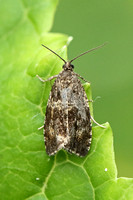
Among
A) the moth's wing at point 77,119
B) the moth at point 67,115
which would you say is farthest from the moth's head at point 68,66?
the moth's wing at point 77,119

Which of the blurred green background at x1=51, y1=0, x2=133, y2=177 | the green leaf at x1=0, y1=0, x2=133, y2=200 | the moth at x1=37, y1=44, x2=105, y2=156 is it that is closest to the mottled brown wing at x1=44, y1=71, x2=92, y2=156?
the moth at x1=37, y1=44, x2=105, y2=156

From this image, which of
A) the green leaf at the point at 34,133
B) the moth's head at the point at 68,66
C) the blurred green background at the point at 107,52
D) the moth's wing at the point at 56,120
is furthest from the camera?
the blurred green background at the point at 107,52

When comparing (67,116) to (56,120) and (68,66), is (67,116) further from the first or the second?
(68,66)

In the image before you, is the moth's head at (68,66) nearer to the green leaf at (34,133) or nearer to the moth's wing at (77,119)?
the moth's wing at (77,119)

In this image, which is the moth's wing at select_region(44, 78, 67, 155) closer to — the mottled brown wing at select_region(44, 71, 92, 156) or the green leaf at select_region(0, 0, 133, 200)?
the mottled brown wing at select_region(44, 71, 92, 156)

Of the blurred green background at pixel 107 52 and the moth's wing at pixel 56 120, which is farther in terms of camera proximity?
the blurred green background at pixel 107 52


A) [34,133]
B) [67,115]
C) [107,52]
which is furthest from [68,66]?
[107,52]

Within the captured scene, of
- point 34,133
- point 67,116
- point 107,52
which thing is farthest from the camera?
point 107,52
